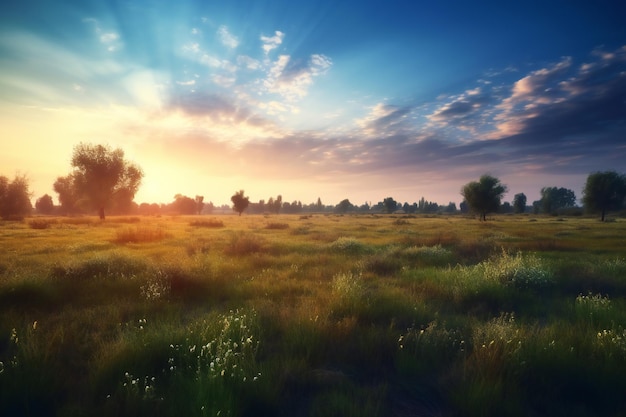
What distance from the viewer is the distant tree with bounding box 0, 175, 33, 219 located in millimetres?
57750

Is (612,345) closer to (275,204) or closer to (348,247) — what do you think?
(348,247)

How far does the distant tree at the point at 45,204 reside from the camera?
398 ft

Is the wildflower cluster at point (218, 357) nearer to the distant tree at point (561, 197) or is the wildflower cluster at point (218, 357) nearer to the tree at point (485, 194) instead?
the tree at point (485, 194)

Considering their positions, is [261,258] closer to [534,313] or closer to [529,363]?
[534,313]

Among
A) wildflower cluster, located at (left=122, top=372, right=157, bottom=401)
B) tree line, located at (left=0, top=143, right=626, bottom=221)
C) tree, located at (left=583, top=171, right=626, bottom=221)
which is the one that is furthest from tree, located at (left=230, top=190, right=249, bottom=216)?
wildflower cluster, located at (left=122, top=372, right=157, bottom=401)

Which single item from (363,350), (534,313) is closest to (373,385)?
(363,350)

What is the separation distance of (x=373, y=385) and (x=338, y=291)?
3.47 metres

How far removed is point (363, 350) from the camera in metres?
5.38

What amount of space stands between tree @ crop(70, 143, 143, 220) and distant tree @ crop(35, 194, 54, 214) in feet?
303

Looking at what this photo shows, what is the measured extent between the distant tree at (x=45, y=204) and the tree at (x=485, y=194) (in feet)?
485

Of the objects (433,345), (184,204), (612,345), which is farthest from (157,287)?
(184,204)

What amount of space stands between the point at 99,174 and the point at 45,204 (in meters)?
98.4

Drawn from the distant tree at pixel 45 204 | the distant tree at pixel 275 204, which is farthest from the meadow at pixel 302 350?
the distant tree at pixel 275 204

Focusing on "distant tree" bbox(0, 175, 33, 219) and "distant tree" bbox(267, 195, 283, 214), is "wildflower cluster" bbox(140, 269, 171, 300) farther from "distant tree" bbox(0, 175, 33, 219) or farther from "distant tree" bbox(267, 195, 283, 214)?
"distant tree" bbox(267, 195, 283, 214)
